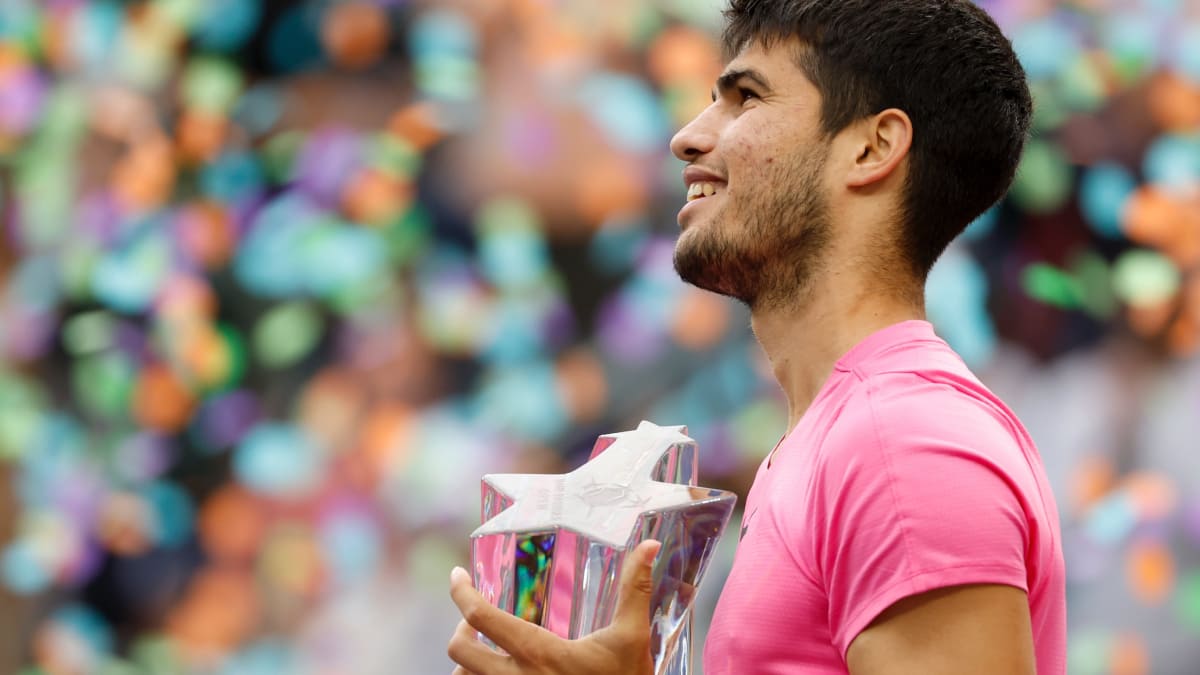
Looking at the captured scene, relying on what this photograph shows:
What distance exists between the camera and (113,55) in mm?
1918

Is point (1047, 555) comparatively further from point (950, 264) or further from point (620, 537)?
point (950, 264)

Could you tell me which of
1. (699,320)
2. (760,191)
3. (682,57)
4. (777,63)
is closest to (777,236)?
(760,191)

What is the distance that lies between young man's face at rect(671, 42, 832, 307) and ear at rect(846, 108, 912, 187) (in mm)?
24

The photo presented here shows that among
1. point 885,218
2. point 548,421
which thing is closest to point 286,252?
point 548,421

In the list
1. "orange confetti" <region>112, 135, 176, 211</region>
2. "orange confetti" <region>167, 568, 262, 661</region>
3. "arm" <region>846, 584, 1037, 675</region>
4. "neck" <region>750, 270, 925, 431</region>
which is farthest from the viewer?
"orange confetti" <region>112, 135, 176, 211</region>

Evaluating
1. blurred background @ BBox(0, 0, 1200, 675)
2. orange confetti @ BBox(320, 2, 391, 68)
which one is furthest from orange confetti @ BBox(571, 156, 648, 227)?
orange confetti @ BBox(320, 2, 391, 68)

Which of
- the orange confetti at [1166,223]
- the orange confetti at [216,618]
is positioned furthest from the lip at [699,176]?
the orange confetti at [1166,223]

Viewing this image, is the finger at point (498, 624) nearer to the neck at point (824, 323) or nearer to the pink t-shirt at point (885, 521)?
the pink t-shirt at point (885, 521)

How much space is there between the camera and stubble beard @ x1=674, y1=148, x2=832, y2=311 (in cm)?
85

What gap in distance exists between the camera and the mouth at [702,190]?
892 millimetres

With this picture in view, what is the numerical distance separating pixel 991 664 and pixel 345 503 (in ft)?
4.23

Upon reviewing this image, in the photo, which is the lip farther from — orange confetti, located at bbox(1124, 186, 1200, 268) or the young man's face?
orange confetti, located at bbox(1124, 186, 1200, 268)

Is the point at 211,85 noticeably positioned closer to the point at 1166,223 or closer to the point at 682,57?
the point at 682,57

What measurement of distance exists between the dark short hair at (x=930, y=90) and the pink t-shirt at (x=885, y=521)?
13 centimetres
